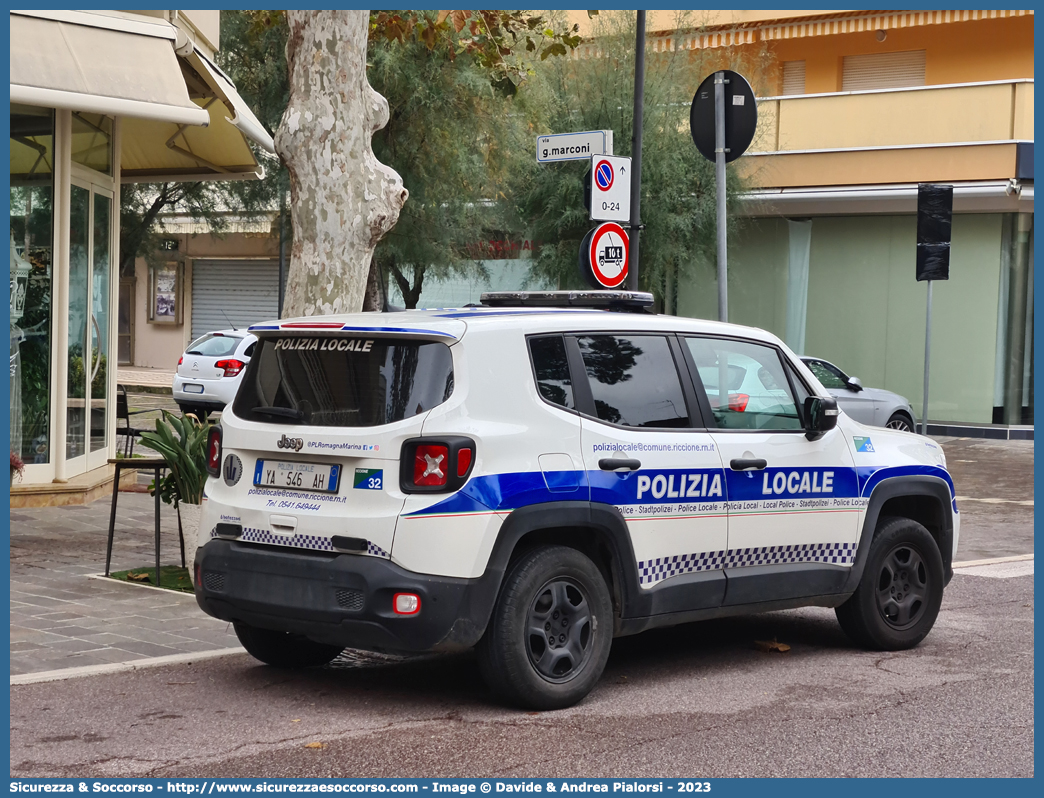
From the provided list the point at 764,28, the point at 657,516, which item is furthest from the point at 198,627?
the point at 764,28

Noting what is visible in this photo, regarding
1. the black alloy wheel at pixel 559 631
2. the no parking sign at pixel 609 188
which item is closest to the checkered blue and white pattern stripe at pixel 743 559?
the black alloy wheel at pixel 559 631

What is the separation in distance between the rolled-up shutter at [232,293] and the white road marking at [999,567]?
105 feet

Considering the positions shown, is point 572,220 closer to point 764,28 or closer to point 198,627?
point 764,28

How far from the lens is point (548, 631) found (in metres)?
5.93

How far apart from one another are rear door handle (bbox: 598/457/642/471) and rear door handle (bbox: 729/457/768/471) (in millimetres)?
638

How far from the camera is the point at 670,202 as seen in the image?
991 inches

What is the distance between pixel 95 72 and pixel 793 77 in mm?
19382

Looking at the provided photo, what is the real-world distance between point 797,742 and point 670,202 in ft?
67.1

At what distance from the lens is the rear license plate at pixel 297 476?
227 inches

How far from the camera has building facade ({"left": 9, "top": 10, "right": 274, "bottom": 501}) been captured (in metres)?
10.8

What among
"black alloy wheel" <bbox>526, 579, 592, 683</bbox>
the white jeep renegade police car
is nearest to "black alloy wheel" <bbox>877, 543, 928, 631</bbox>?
the white jeep renegade police car

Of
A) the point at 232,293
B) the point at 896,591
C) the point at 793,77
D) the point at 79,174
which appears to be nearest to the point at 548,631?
the point at 896,591

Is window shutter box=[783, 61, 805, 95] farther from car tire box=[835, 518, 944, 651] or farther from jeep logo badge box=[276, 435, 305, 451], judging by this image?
jeep logo badge box=[276, 435, 305, 451]
